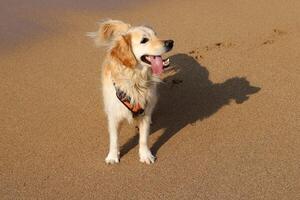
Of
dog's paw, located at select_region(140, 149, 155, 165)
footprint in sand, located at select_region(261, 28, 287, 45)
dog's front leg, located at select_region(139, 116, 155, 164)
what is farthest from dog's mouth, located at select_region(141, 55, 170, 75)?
footprint in sand, located at select_region(261, 28, 287, 45)

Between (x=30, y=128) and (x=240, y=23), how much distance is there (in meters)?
3.84

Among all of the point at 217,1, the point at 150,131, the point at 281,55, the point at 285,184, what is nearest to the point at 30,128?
the point at 150,131

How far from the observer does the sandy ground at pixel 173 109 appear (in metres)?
4.50

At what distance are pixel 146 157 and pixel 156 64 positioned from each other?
2.93 feet

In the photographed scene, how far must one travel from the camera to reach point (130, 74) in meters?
4.55

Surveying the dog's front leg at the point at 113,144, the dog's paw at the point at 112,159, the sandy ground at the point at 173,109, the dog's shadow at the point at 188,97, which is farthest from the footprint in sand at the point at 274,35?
the dog's paw at the point at 112,159

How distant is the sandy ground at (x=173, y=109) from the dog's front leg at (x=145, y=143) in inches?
2.9

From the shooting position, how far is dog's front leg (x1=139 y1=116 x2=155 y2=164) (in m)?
4.78

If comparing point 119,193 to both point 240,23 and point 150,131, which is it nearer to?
point 150,131

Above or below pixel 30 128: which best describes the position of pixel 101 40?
above

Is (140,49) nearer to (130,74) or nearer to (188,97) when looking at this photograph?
(130,74)

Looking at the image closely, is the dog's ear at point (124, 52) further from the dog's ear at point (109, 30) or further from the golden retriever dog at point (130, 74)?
the dog's ear at point (109, 30)

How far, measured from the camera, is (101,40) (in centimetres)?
474

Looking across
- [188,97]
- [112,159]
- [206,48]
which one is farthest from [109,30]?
[206,48]
